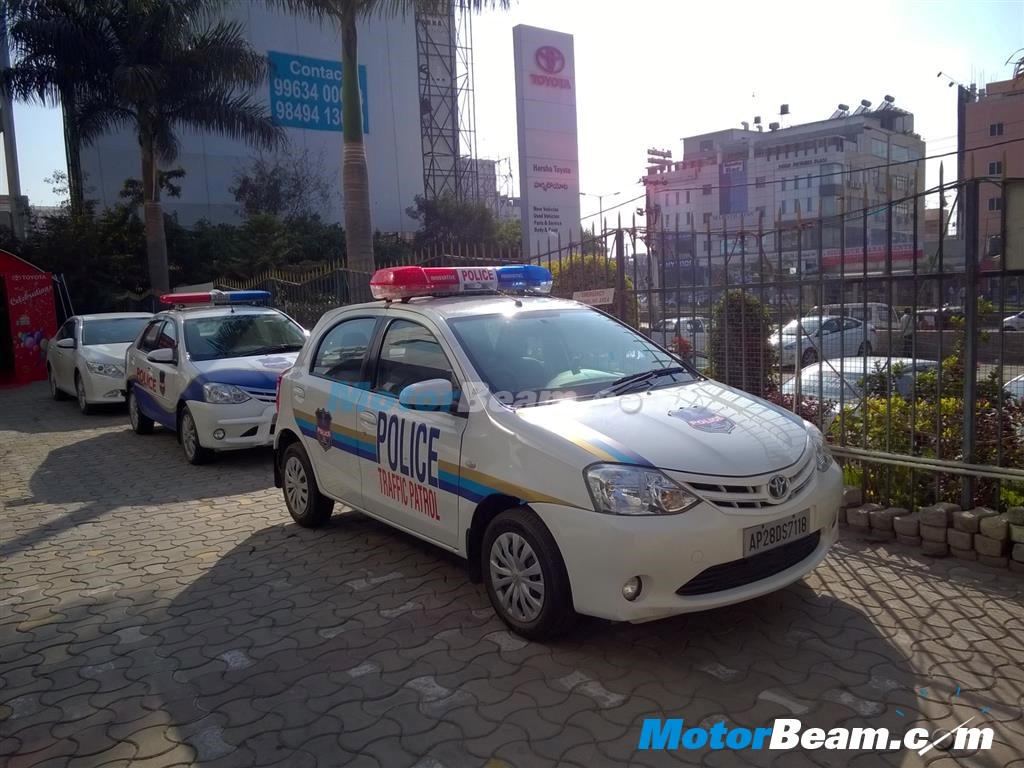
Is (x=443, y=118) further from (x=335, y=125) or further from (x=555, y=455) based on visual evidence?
(x=555, y=455)

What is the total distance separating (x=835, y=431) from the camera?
5.90 metres

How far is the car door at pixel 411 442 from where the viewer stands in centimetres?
421

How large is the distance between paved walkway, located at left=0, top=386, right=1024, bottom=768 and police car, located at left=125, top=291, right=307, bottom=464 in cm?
252

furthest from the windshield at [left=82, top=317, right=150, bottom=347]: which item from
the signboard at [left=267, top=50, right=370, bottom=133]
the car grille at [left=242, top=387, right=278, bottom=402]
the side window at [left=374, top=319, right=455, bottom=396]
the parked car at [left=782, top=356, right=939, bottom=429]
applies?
the signboard at [left=267, top=50, right=370, bottom=133]

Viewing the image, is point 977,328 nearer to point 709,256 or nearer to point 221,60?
point 709,256

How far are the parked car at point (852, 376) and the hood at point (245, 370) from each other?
16.2ft

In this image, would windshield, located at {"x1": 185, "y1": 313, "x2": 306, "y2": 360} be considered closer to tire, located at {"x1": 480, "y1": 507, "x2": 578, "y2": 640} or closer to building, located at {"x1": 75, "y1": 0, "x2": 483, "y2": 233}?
tire, located at {"x1": 480, "y1": 507, "x2": 578, "y2": 640}

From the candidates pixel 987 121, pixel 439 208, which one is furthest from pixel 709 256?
pixel 987 121

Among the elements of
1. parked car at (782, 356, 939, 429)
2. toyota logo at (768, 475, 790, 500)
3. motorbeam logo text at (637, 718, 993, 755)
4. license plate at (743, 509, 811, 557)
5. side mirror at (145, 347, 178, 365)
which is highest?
side mirror at (145, 347, 178, 365)

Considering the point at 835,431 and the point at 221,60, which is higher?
the point at 221,60

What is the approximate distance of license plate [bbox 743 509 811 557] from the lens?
3469 millimetres

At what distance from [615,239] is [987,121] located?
5583cm

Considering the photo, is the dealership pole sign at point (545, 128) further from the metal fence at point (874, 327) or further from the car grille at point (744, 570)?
the car grille at point (744, 570)

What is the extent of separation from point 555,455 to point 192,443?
19.3 feet
